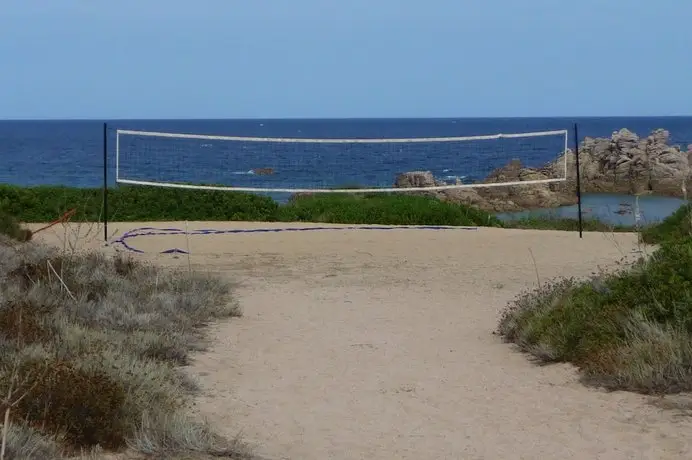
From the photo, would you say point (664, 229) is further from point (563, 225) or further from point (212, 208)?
point (212, 208)

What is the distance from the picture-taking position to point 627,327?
7.19m

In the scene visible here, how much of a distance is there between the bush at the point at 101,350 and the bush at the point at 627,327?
111 inches

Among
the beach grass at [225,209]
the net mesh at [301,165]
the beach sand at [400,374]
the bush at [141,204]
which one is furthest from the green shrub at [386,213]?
the net mesh at [301,165]

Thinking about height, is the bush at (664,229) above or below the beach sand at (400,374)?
above

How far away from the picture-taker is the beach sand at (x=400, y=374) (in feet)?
18.7

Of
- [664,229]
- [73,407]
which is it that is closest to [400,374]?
[73,407]

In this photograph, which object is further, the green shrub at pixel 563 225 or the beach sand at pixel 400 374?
the green shrub at pixel 563 225

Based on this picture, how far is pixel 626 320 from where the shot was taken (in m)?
7.26

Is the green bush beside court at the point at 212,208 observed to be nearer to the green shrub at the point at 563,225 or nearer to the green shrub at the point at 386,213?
the green shrub at the point at 386,213

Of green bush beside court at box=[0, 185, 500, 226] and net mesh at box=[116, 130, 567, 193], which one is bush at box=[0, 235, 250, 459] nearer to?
green bush beside court at box=[0, 185, 500, 226]

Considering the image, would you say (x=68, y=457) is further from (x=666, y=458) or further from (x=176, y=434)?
(x=666, y=458)

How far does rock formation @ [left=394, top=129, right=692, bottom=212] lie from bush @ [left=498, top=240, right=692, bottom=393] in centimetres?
2105

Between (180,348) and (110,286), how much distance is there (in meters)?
2.18

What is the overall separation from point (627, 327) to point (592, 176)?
33.6 metres
